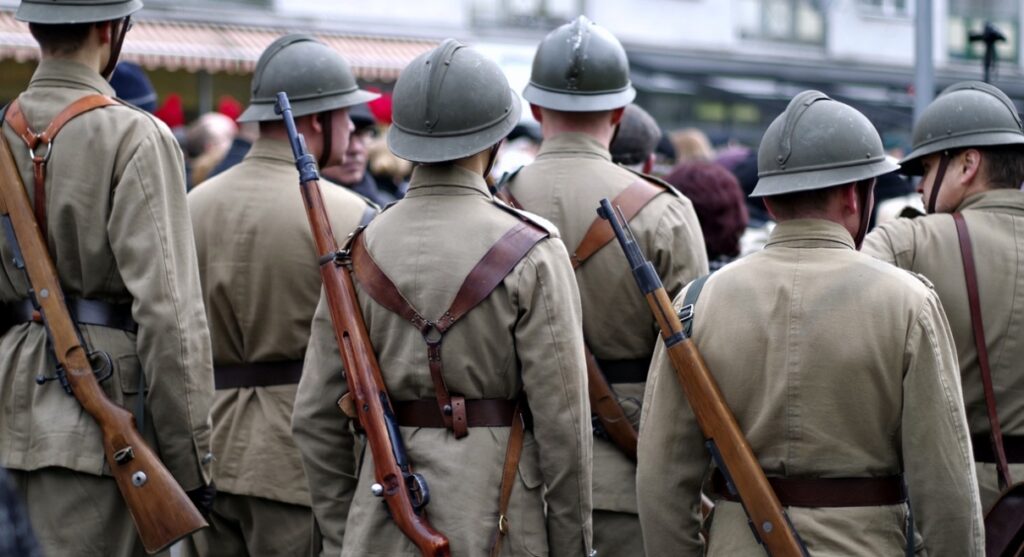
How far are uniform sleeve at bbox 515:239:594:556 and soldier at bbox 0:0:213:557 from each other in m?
1.00

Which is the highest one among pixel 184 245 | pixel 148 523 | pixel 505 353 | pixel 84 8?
pixel 84 8

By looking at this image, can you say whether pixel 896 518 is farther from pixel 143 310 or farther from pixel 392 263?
pixel 143 310

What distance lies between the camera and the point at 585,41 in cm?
530

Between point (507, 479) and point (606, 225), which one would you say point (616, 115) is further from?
point (507, 479)

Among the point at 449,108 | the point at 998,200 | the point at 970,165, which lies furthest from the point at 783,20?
the point at 449,108

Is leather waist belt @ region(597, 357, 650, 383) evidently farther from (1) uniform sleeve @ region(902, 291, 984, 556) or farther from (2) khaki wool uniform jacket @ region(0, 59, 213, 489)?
(1) uniform sleeve @ region(902, 291, 984, 556)

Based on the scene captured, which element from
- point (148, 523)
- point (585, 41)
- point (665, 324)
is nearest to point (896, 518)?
point (665, 324)

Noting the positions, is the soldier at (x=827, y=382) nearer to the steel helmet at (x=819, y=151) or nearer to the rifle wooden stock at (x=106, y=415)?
the steel helmet at (x=819, y=151)

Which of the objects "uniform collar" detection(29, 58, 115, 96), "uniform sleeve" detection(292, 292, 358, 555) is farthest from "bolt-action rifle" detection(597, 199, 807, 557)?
"uniform collar" detection(29, 58, 115, 96)

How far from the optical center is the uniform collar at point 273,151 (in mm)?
5266

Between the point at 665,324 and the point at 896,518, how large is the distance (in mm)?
726

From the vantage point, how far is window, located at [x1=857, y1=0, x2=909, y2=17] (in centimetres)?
2797

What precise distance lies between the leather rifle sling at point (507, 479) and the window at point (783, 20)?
76.2ft

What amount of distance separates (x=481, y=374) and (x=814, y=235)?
0.93 metres
